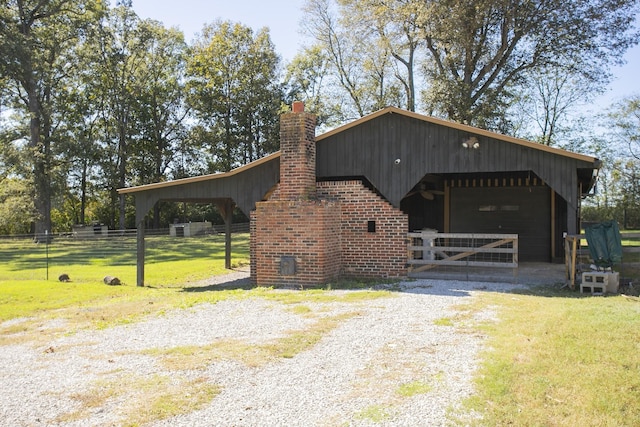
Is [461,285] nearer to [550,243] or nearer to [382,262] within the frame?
[382,262]

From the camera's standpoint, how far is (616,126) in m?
43.7

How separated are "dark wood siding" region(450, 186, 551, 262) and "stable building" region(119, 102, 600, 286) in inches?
147

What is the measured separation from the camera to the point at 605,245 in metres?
10.7

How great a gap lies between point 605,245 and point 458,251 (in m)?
3.07

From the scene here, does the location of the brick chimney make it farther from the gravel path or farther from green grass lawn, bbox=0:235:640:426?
the gravel path

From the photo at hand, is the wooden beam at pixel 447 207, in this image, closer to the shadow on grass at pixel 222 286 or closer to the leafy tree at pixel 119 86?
the shadow on grass at pixel 222 286

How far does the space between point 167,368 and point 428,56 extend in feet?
95.9

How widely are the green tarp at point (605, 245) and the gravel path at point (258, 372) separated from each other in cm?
422

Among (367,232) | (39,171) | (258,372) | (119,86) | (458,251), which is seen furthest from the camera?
(119,86)

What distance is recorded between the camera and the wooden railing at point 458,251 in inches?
445

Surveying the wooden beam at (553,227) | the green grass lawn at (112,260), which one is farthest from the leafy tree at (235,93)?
the wooden beam at (553,227)

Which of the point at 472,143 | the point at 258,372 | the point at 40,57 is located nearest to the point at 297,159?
the point at 472,143

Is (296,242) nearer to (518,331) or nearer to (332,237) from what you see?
(332,237)

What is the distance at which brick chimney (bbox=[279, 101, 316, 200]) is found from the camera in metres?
12.1
